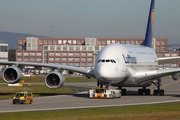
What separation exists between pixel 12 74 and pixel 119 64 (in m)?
11.2

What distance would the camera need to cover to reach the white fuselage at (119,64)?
4547 centimetres

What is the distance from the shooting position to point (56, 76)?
49.5m

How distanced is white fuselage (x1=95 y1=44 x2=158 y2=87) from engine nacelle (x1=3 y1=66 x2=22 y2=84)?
837 centimetres

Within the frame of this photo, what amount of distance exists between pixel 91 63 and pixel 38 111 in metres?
139

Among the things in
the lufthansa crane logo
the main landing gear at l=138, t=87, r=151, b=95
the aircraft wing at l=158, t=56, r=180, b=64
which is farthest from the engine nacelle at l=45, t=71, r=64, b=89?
the aircraft wing at l=158, t=56, r=180, b=64

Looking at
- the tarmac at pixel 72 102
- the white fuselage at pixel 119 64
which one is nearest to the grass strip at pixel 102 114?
the tarmac at pixel 72 102

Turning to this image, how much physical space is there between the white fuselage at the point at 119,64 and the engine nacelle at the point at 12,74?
837 centimetres

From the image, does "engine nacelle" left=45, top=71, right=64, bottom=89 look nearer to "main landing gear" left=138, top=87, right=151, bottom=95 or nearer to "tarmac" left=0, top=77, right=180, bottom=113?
"tarmac" left=0, top=77, right=180, bottom=113

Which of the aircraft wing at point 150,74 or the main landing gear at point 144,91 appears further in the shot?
the main landing gear at point 144,91

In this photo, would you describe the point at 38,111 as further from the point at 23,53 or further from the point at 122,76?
the point at 23,53

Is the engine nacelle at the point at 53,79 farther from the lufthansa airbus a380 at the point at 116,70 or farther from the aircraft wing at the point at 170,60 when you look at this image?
the aircraft wing at the point at 170,60

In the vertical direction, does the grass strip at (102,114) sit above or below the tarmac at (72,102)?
below

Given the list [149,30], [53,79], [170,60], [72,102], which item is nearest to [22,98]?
[72,102]

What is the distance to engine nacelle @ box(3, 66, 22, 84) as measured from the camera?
49.7 metres
